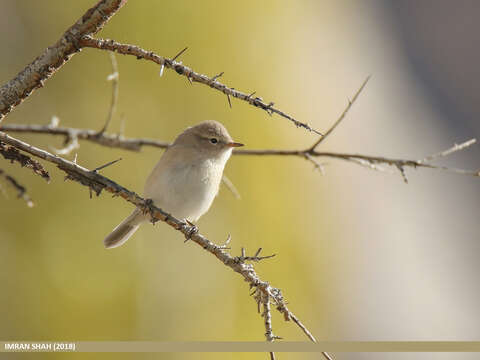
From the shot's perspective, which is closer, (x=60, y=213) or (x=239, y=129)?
(x=60, y=213)

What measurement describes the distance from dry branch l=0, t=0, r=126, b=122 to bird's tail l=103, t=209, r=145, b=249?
177 centimetres

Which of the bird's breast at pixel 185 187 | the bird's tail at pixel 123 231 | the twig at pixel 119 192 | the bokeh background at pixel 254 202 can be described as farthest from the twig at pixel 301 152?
the bokeh background at pixel 254 202

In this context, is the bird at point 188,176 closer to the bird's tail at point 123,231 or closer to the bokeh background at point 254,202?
the bird's tail at point 123,231

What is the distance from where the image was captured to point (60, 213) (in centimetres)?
434

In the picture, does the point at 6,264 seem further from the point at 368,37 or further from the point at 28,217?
the point at 368,37

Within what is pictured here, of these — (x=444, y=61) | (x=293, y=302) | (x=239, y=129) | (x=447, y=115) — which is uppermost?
(x=444, y=61)

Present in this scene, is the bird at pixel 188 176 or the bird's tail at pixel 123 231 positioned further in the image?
the bird's tail at pixel 123 231

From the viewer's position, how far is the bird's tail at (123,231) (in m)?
3.69

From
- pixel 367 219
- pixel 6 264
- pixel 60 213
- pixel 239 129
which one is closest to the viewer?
pixel 6 264

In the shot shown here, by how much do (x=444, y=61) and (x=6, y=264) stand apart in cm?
1043

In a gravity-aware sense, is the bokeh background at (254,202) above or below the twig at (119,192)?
above

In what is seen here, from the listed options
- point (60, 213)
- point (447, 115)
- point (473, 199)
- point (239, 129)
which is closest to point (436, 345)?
point (60, 213)

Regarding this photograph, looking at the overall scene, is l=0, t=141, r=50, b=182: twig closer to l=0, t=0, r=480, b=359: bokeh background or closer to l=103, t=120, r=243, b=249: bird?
l=103, t=120, r=243, b=249: bird

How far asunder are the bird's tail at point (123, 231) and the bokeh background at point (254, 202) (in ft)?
2.24
